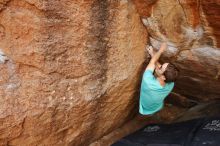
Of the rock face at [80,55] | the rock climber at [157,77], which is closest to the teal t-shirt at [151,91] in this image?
the rock climber at [157,77]

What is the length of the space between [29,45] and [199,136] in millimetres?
1635

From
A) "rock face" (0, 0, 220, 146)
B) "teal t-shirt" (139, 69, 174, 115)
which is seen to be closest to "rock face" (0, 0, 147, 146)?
"rock face" (0, 0, 220, 146)

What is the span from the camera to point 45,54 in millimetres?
2701

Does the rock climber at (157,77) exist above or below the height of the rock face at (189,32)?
below

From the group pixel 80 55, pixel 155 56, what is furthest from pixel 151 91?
pixel 80 55

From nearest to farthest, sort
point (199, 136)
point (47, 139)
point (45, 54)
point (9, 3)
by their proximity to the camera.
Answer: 1. point (9, 3)
2. point (45, 54)
3. point (47, 139)
4. point (199, 136)

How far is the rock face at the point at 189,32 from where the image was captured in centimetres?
279

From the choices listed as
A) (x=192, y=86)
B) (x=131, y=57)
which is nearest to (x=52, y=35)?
(x=131, y=57)

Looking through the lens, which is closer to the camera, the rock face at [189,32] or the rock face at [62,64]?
the rock face at [62,64]

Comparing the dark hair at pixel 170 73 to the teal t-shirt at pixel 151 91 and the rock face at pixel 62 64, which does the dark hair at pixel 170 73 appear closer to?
the teal t-shirt at pixel 151 91

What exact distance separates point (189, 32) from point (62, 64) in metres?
0.88

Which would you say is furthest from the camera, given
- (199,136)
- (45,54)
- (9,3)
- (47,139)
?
(199,136)

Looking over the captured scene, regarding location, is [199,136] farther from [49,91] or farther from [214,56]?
[49,91]

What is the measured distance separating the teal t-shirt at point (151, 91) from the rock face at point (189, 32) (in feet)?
0.67
